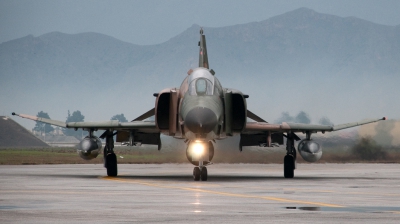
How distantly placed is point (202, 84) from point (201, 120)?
160 centimetres

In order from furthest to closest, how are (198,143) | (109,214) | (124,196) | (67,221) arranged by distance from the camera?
(198,143) < (124,196) < (109,214) < (67,221)

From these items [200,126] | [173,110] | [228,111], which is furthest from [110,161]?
[200,126]

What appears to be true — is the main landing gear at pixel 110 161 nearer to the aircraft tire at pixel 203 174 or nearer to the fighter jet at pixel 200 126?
the fighter jet at pixel 200 126

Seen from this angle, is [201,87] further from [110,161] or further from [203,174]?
[110,161]

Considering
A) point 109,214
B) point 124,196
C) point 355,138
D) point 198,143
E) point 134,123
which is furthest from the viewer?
point 355,138

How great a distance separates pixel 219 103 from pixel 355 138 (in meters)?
21.6

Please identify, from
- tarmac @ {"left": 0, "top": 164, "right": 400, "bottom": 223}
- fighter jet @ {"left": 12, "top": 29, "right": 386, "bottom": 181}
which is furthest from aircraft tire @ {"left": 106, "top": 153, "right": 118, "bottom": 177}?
tarmac @ {"left": 0, "top": 164, "right": 400, "bottom": 223}

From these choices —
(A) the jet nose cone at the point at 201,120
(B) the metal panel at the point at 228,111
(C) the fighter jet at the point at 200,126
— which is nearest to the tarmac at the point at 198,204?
(A) the jet nose cone at the point at 201,120

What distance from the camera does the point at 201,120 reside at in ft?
77.5

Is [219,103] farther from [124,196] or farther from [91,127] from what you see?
[124,196]

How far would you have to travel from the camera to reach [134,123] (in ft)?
92.5

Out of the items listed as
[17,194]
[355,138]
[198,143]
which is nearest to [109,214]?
[17,194]

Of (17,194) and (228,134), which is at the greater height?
(228,134)

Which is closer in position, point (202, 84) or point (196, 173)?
point (202, 84)
